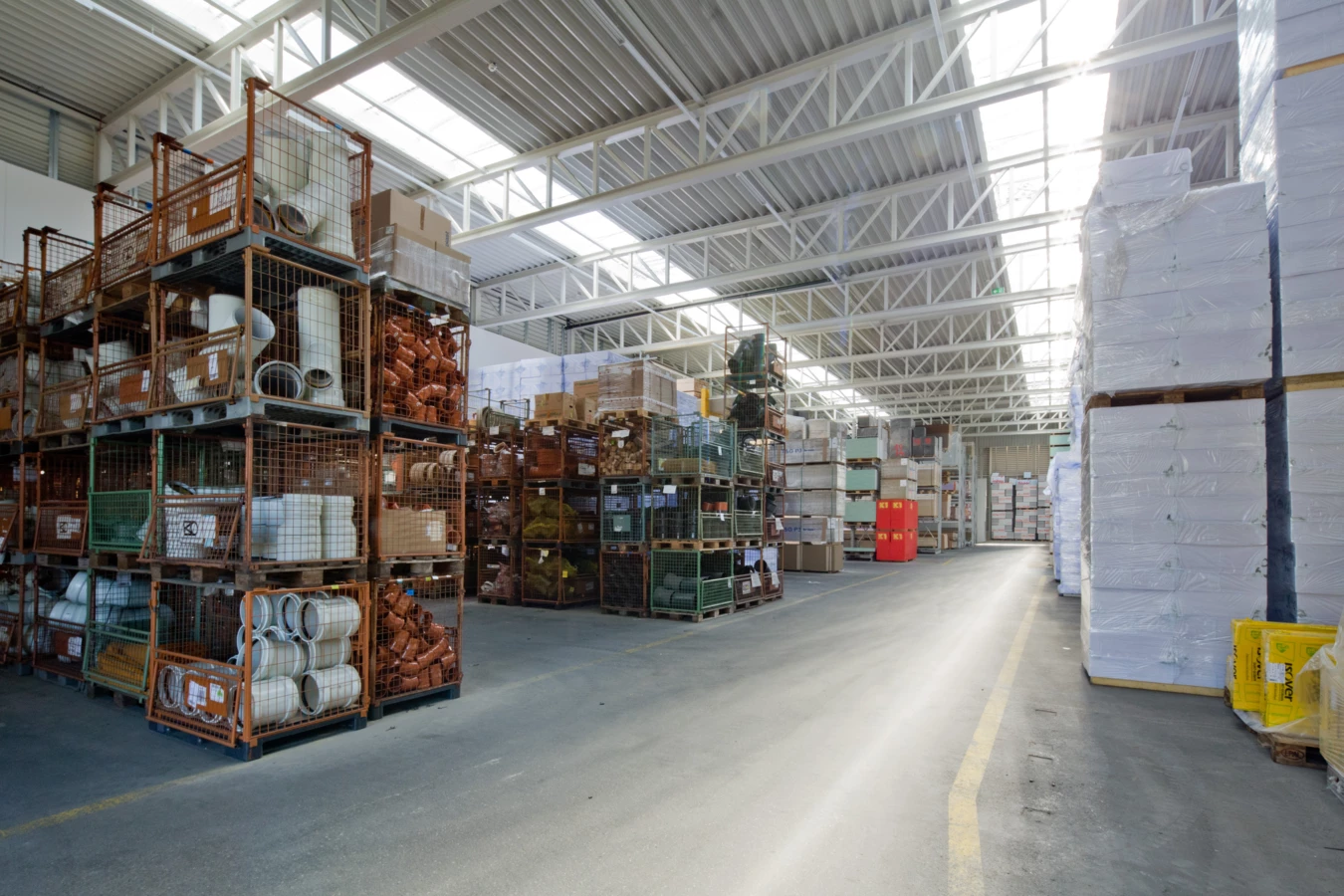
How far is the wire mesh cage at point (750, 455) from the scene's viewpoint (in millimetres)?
11422

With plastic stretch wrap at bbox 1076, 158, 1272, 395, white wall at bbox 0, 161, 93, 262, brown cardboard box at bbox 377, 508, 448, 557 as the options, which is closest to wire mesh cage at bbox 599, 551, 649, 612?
brown cardboard box at bbox 377, 508, 448, 557

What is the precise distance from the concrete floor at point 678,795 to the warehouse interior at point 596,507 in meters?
0.03

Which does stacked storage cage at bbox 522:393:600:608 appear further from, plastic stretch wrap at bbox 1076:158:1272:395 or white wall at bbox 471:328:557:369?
plastic stretch wrap at bbox 1076:158:1272:395

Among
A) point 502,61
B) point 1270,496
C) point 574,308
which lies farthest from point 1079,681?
point 574,308

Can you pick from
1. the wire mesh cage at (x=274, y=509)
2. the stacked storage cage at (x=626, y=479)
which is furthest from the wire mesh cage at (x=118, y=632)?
the stacked storage cage at (x=626, y=479)

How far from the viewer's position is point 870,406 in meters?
35.8

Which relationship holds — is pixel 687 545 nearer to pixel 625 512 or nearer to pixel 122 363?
pixel 625 512

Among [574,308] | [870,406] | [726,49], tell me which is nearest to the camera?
[726,49]

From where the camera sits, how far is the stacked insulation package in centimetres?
568

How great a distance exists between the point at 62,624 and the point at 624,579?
649 centimetres

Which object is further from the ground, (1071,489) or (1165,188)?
(1165,188)

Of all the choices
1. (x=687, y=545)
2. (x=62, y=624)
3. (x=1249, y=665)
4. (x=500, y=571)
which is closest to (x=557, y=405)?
(x=500, y=571)

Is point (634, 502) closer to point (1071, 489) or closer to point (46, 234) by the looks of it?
point (46, 234)

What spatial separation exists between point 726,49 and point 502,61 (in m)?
3.09
